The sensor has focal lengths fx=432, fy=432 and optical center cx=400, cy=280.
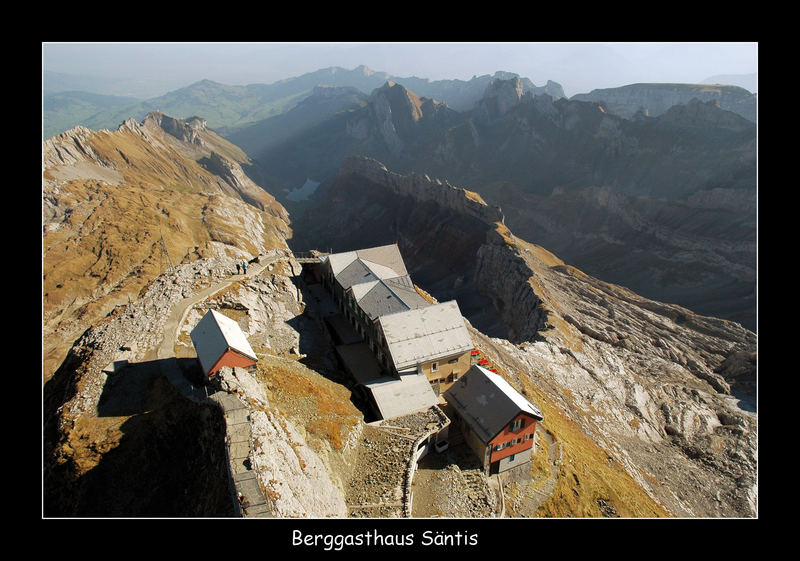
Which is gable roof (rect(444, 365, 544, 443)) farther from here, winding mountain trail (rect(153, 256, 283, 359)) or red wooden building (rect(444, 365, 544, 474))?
winding mountain trail (rect(153, 256, 283, 359))

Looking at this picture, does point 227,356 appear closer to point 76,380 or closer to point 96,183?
point 76,380

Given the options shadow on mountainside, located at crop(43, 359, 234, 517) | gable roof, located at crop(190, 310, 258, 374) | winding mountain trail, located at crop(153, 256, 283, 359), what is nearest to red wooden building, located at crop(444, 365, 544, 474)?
gable roof, located at crop(190, 310, 258, 374)

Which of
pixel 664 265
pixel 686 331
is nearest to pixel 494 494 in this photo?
pixel 686 331

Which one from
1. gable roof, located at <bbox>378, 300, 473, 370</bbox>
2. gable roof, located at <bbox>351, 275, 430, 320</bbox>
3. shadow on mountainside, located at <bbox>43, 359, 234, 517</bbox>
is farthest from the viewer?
gable roof, located at <bbox>351, 275, 430, 320</bbox>

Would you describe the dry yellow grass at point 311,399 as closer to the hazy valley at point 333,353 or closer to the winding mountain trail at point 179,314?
the hazy valley at point 333,353

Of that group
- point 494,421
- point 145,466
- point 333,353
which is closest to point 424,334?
point 333,353

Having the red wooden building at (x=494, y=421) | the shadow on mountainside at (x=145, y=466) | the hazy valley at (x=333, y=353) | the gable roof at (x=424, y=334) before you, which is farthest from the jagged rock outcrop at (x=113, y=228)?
the red wooden building at (x=494, y=421)

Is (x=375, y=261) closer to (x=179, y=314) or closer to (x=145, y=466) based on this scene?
(x=179, y=314)
